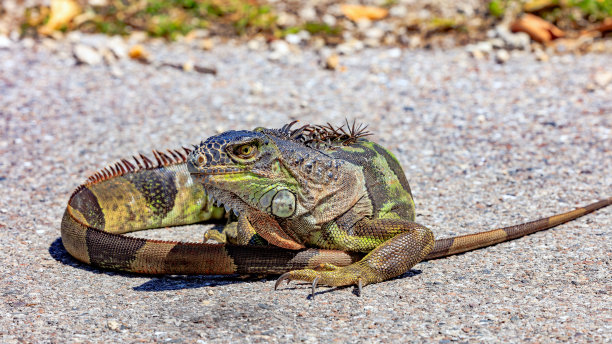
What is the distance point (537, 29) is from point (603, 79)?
1.39 metres

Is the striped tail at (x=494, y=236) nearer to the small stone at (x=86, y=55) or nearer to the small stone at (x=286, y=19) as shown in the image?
the small stone at (x=286, y=19)

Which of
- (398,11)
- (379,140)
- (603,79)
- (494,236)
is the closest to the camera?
(494,236)

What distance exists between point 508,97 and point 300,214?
4580 millimetres

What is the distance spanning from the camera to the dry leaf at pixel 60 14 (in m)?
9.77

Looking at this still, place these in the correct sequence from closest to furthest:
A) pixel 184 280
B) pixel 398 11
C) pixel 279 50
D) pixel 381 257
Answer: pixel 381 257 → pixel 184 280 → pixel 279 50 → pixel 398 11

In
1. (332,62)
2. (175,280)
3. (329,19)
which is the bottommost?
(175,280)

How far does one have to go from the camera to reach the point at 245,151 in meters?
3.76

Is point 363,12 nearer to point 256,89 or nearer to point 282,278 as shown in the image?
point 256,89

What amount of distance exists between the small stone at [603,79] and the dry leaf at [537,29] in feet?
3.79

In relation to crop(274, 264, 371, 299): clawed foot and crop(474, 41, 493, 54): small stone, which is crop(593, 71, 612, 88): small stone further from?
crop(274, 264, 371, 299): clawed foot

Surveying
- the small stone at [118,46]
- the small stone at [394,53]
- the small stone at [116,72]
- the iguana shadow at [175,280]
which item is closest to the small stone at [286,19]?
the small stone at [394,53]

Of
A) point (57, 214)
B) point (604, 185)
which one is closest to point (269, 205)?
point (57, 214)

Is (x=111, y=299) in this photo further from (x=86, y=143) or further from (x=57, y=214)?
(x=86, y=143)

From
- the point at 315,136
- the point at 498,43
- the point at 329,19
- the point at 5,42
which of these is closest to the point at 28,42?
the point at 5,42
